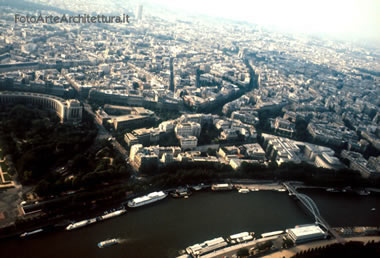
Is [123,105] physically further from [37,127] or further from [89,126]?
[37,127]

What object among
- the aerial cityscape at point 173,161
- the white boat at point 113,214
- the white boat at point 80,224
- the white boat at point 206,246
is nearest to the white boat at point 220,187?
Answer: the aerial cityscape at point 173,161

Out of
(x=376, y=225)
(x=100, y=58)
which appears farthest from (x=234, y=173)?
(x=100, y=58)

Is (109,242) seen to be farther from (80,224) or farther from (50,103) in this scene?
(50,103)

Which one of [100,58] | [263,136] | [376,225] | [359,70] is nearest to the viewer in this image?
[376,225]

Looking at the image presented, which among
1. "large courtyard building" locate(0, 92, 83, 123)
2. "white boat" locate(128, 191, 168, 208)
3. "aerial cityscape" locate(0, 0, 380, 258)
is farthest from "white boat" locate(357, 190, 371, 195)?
"large courtyard building" locate(0, 92, 83, 123)

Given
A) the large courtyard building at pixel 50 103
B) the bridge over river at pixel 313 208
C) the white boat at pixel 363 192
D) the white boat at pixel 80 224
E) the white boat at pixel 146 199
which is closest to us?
the white boat at pixel 80 224

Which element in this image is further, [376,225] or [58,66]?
[58,66]

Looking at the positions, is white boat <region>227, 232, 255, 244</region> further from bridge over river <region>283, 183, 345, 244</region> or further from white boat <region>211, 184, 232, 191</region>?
bridge over river <region>283, 183, 345, 244</region>

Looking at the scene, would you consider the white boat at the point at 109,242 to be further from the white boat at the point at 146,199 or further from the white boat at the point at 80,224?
the white boat at the point at 146,199
